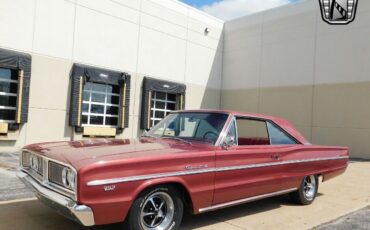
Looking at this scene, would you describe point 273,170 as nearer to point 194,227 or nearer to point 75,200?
point 194,227

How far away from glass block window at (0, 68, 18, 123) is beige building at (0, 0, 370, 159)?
1.3 inches

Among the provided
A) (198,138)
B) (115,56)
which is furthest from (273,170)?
(115,56)

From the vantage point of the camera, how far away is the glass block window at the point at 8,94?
12.6m

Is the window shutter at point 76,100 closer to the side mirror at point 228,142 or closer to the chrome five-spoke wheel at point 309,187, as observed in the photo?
the chrome five-spoke wheel at point 309,187

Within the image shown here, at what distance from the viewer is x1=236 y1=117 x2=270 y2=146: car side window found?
18.0 feet

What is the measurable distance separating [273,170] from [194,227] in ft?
5.09

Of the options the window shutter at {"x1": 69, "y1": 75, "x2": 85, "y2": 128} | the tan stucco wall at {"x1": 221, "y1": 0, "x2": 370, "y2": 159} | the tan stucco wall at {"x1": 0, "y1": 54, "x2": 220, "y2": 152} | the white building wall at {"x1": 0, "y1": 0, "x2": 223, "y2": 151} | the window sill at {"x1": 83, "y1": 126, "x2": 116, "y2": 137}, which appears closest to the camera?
the tan stucco wall at {"x1": 0, "y1": 54, "x2": 220, "y2": 152}

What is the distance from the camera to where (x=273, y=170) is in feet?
18.5

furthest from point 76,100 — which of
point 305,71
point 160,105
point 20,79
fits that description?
point 305,71

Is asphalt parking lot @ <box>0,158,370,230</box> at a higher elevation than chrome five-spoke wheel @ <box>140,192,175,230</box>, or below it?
below

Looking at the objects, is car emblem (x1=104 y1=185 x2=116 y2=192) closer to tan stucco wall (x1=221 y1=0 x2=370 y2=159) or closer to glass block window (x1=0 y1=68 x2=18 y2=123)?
glass block window (x1=0 y1=68 x2=18 y2=123)

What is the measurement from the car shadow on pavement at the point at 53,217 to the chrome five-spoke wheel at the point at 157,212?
1.79 feet

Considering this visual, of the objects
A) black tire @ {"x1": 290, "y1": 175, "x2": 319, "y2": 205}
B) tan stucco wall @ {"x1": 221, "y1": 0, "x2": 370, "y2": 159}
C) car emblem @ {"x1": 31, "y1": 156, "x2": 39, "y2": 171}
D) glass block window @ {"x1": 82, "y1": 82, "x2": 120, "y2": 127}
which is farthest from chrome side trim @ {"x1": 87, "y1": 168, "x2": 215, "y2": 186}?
tan stucco wall @ {"x1": 221, "y1": 0, "x2": 370, "y2": 159}

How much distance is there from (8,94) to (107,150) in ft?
32.5
